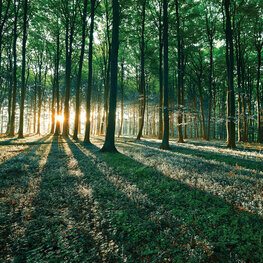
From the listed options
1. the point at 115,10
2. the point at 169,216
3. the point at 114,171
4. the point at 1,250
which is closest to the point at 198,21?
the point at 115,10

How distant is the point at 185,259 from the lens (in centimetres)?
216

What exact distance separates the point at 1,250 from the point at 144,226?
95.3 inches

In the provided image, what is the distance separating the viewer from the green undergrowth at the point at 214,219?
89.2 inches

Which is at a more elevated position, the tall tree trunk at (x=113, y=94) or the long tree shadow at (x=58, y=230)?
the tall tree trunk at (x=113, y=94)

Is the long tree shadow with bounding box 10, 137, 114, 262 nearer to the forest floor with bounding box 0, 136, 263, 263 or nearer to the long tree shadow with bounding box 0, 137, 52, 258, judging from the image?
the forest floor with bounding box 0, 136, 263, 263

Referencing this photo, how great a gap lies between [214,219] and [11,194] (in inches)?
211

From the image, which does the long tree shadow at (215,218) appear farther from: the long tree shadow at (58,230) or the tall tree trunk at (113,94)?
the tall tree trunk at (113,94)

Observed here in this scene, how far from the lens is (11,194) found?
13.7ft

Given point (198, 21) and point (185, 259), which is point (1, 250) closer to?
Answer: point (185, 259)

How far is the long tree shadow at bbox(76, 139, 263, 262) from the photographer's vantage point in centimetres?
227

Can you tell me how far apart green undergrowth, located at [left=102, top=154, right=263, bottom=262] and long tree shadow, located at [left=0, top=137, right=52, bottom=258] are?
3194mm

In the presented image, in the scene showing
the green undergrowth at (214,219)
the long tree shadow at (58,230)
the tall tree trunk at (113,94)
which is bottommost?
the long tree shadow at (58,230)

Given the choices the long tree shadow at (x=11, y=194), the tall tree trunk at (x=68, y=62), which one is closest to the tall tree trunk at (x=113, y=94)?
the long tree shadow at (x=11, y=194)

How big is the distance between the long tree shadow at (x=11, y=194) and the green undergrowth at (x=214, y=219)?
3.19 m
